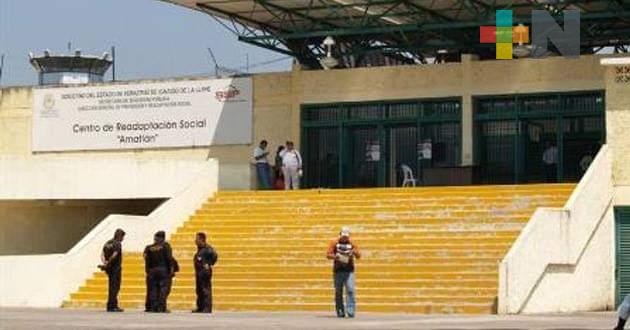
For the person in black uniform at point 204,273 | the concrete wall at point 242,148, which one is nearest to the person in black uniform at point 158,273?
A: the person in black uniform at point 204,273

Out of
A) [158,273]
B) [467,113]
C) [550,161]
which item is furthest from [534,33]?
[158,273]

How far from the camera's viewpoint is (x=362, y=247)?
29.4m

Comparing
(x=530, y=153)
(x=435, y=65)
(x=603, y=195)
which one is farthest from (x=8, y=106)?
(x=603, y=195)

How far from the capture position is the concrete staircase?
2619 centimetres

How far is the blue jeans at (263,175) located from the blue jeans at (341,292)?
14.0m

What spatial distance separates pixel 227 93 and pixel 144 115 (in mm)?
2865

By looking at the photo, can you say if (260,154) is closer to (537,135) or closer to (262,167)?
(262,167)

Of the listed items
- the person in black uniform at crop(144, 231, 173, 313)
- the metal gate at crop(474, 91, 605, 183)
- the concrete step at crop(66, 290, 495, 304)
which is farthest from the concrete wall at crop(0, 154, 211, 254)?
the person in black uniform at crop(144, 231, 173, 313)

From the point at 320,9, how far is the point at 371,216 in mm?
9972

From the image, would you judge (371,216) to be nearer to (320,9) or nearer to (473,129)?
(473,129)

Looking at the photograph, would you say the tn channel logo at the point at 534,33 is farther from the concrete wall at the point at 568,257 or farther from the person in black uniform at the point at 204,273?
the person in black uniform at the point at 204,273

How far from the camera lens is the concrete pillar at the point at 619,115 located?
2980 cm

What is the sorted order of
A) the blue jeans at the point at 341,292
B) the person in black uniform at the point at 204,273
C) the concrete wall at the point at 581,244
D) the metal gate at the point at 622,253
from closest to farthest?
1. the blue jeans at the point at 341,292
2. the person in black uniform at the point at 204,273
3. the concrete wall at the point at 581,244
4. the metal gate at the point at 622,253

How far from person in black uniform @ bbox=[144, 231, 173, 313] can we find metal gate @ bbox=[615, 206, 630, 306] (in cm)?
1014
